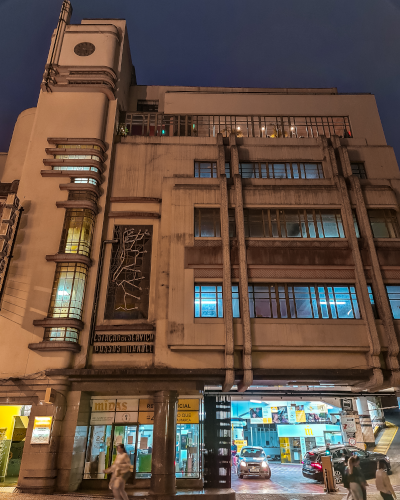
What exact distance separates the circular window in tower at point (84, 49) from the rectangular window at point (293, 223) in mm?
16151

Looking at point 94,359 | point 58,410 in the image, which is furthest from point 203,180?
point 58,410

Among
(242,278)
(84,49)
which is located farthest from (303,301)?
(84,49)

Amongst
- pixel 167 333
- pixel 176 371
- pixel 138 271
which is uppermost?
pixel 138 271

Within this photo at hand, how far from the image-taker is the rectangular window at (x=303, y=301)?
59.1ft

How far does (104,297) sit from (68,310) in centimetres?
192

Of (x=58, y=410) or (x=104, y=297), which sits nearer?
(x=58, y=410)

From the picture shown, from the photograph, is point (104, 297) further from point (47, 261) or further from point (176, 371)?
point (176, 371)

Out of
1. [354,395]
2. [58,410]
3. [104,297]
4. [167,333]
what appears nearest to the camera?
[58,410]

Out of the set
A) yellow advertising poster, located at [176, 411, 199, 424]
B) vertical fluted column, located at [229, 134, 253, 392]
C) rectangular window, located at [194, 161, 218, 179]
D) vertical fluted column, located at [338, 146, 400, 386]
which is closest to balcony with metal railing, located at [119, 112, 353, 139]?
rectangular window, located at [194, 161, 218, 179]

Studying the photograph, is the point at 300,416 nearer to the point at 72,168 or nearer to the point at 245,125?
the point at 245,125

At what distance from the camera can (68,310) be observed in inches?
708

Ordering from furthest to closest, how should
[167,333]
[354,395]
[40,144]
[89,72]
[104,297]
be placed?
1. [89,72]
2. [40,144]
3. [354,395]
4. [104,297]
5. [167,333]

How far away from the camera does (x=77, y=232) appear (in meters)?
19.9

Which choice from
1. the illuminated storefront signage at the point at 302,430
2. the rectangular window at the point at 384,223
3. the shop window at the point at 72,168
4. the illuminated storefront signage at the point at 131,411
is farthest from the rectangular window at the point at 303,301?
the shop window at the point at 72,168
